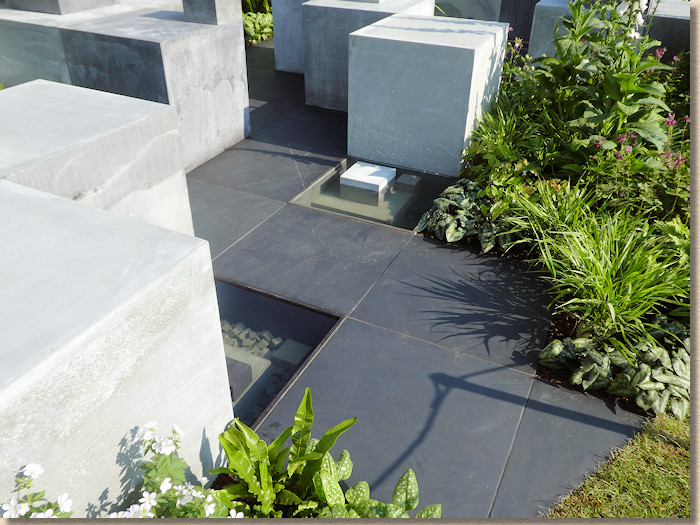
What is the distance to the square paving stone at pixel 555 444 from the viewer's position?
8.49 ft

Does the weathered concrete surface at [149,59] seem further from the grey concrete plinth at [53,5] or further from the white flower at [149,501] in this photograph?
the white flower at [149,501]

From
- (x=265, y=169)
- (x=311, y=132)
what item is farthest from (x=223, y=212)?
(x=311, y=132)

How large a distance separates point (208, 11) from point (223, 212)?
217cm

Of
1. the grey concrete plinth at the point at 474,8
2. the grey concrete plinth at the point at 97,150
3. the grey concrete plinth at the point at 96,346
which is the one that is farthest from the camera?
the grey concrete plinth at the point at 474,8

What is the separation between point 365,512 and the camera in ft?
7.34

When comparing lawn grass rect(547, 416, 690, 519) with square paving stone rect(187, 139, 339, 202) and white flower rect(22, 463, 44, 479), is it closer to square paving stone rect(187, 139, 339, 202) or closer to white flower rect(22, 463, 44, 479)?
white flower rect(22, 463, 44, 479)

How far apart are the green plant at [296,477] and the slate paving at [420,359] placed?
0.35 meters

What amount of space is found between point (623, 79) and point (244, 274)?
10.4 ft

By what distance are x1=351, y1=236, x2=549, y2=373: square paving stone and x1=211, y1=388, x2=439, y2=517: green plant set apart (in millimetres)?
1308

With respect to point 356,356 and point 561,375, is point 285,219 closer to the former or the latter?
point 356,356

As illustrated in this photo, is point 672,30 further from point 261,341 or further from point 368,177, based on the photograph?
point 261,341

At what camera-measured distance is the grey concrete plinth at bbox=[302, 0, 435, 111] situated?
6.53m

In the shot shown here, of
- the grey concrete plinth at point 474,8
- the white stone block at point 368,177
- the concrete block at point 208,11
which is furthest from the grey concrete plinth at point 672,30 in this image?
the grey concrete plinth at point 474,8

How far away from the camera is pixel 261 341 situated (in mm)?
3533
